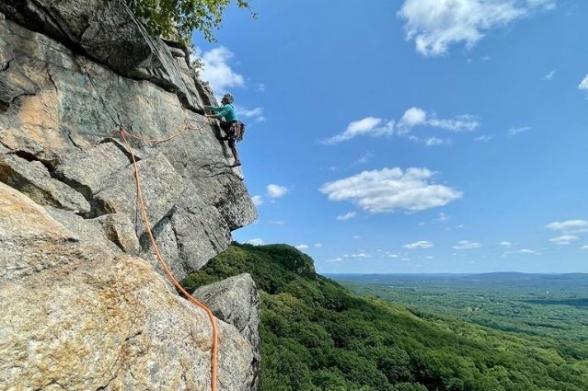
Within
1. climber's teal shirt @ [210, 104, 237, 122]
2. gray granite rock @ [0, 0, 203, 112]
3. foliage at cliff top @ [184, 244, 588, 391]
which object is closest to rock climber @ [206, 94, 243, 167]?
climber's teal shirt @ [210, 104, 237, 122]

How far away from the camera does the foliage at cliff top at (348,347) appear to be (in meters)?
56.7

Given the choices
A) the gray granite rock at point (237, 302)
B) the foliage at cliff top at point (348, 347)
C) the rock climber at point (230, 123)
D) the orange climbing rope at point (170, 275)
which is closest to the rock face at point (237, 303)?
the gray granite rock at point (237, 302)

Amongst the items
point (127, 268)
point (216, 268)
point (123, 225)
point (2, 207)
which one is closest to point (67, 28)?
point (123, 225)

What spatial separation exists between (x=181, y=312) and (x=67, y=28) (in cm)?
948

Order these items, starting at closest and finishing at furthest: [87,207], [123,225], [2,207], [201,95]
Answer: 1. [2,207]
2. [123,225]
3. [87,207]
4. [201,95]

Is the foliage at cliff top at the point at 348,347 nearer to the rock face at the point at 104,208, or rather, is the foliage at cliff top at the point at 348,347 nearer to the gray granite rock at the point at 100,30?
the rock face at the point at 104,208

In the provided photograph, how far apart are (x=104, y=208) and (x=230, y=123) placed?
777 cm

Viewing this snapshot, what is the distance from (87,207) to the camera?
31.7 feet

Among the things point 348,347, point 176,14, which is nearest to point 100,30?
point 176,14

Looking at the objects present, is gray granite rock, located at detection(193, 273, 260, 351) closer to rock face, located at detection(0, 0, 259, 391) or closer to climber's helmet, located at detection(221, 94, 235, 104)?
rock face, located at detection(0, 0, 259, 391)

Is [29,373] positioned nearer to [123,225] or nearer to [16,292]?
[16,292]

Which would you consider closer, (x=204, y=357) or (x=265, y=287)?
(x=204, y=357)

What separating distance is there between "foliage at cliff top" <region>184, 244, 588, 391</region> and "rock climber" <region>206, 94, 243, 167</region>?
113ft

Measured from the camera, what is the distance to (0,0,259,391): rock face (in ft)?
18.4
